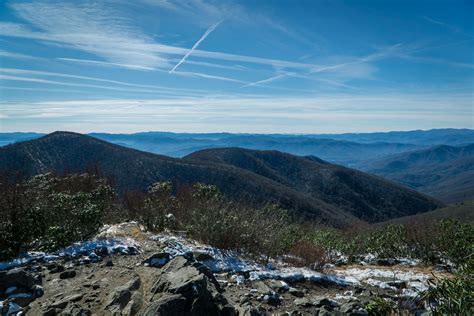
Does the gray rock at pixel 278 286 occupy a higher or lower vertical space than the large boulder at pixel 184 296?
lower

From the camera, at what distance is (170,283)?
14.4ft

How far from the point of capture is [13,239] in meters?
6.07

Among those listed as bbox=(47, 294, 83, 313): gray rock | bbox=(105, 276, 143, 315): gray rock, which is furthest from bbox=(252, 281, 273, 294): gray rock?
bbox=(47, 294, 83, 313): gray rock

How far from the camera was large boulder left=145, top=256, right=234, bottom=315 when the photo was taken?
12.9ft

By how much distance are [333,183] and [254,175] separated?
114 ft

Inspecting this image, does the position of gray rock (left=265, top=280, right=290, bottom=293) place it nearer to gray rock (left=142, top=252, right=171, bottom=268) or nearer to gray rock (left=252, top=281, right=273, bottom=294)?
gray rock (left=252, top=281, right=273, bottom=294)

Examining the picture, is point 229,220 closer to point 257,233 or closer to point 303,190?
point 257,233

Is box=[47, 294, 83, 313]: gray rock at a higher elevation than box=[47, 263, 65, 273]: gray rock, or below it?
higher

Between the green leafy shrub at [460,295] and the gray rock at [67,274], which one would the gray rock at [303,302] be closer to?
the green leafy shrub at [460,295]

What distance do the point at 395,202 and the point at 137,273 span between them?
3816 inches

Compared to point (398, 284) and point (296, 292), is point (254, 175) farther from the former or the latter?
point (296, 292)

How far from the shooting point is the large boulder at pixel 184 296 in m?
3.95

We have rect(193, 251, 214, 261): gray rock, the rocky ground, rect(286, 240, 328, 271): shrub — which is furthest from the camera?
rect(286, 240, 328, 271): shrub

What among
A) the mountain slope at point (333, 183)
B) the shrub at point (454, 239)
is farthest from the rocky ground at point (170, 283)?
the mountain slope at point (333, 183)
